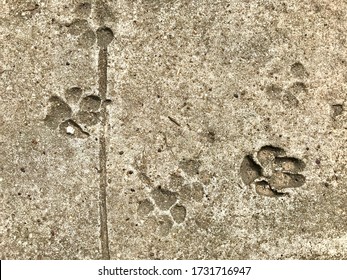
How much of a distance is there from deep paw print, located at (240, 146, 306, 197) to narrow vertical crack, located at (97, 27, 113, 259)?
2.24 ft

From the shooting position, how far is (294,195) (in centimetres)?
248

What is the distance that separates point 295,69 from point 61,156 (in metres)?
1.22

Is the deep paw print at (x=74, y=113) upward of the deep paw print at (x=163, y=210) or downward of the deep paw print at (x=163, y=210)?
upward

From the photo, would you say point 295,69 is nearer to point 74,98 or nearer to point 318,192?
point 318,192

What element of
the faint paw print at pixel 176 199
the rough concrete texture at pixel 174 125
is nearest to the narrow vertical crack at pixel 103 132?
the rough concrete texture at pixel 174 125

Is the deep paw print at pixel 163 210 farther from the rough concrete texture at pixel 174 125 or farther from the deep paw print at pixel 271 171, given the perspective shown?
the deep paw print at pixel 271 171

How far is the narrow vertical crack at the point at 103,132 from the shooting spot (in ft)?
8.08

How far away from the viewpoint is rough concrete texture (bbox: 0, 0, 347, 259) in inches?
96.7

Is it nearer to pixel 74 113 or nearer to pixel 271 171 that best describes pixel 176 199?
pixel 271 171

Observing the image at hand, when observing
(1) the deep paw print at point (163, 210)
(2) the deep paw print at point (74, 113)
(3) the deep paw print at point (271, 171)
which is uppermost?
(2) the deep paw print at point (74, 113)

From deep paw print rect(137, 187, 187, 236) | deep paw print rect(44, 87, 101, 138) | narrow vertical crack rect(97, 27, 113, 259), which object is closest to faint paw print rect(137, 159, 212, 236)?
deep paw print rect(137, 187, 187, 236)

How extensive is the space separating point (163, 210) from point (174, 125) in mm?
421

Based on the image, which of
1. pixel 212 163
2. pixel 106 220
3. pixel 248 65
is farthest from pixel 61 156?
pixel 248 65

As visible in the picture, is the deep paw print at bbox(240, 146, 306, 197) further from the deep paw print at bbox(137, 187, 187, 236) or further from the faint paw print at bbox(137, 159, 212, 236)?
the deep paw print at bbox(137, 187, 187, 236)
